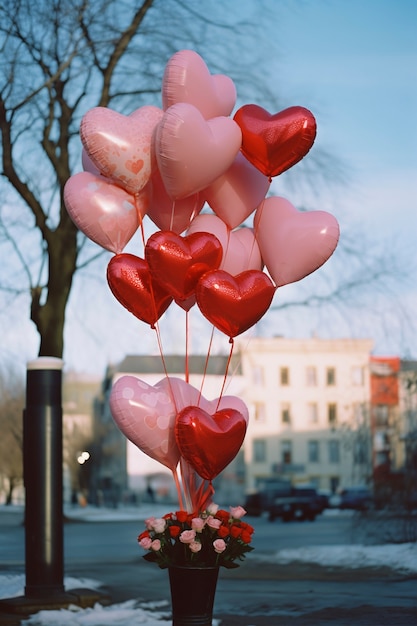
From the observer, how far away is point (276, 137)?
22.5ft

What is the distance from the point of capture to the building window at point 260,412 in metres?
81.2

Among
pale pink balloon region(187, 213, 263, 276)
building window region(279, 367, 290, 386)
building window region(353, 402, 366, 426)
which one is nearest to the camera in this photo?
pale pink balloon region(187, 213, 263, 276)

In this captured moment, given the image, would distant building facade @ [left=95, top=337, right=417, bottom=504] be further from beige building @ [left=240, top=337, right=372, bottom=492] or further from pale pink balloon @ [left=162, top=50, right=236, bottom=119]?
pale pink balloon @ [left=162, top=50, right=236, bottom=119]

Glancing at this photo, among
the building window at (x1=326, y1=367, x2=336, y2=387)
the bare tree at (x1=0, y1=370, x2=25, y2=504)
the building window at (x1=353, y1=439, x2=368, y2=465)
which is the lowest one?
the building window at (x1=353, y1=439, x2=368, y2=465)

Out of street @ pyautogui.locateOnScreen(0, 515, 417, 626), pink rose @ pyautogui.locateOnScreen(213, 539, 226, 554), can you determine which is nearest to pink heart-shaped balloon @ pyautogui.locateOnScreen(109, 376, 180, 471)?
pink rose @ pyautogui.locateOnScreen(213, 539, 226, 554)

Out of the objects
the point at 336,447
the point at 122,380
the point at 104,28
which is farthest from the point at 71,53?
the point at 336,447

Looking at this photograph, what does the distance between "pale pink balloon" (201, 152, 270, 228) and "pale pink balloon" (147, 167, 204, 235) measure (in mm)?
132

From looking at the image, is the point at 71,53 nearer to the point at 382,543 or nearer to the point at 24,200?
the point at 24,200

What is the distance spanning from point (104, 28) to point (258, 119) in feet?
22.0

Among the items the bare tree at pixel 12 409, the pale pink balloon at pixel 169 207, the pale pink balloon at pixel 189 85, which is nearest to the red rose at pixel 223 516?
the pale pink balloon at pixel 169 207

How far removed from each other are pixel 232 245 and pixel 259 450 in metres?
72.5

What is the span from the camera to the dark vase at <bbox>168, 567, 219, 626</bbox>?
6531mm

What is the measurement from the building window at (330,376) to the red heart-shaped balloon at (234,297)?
250 feet

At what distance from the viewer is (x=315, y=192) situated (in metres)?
13.7
